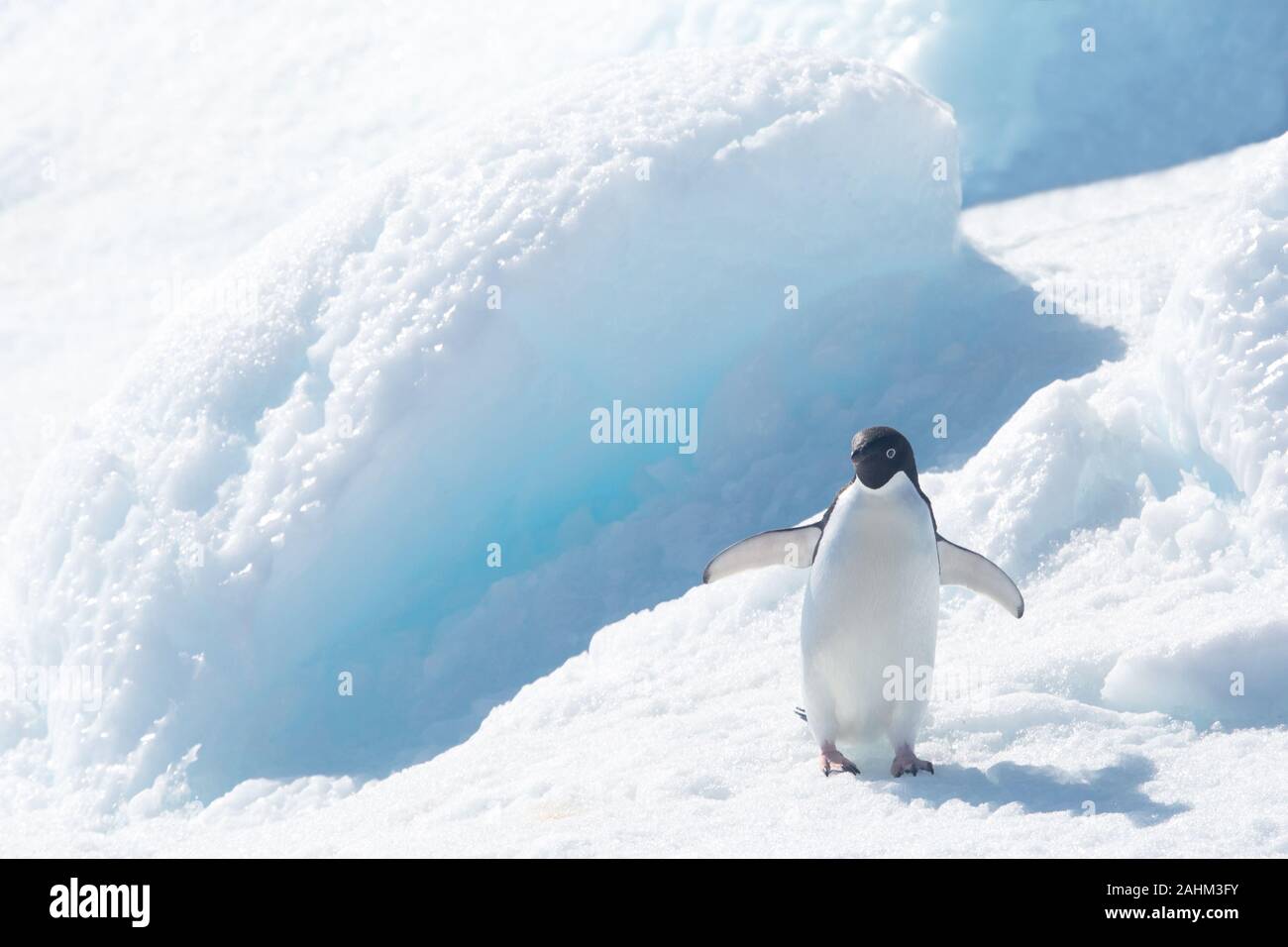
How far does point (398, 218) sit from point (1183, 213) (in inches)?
231

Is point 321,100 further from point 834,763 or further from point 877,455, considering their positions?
point 834,763

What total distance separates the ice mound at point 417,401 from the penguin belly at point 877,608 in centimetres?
255

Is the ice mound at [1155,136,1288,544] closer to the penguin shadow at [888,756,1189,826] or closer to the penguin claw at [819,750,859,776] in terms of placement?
the penguin shadow at [888,756,1189,826]

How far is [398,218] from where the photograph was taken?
7531 mm

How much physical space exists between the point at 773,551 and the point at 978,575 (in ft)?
2.20

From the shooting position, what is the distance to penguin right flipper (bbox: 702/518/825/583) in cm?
464

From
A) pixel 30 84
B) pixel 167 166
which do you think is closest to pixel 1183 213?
pixel 167 166

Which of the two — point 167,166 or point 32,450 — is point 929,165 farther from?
point 167,166

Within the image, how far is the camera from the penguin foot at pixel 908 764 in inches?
165

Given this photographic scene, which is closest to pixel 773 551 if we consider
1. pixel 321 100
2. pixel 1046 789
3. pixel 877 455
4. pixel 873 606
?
pixel 873 606

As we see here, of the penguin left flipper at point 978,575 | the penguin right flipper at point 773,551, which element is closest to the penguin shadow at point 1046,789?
the penguin left flipper at point 978,575

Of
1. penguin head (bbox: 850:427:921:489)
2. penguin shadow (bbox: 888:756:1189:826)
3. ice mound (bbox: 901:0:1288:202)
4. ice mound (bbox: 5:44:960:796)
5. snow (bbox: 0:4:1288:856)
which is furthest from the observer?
ice mound (bbox: 901:0:1288:202)

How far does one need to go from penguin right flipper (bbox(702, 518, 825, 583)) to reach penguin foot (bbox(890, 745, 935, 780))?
71 centimetres

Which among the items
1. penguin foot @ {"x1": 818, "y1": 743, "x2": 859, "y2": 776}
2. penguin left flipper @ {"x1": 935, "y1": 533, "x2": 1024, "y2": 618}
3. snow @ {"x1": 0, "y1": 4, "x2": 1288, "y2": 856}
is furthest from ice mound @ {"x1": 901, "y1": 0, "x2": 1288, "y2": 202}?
penguin foot @ {"x1": 818, "y1": 743, "x2": 859, "y2": 776}
